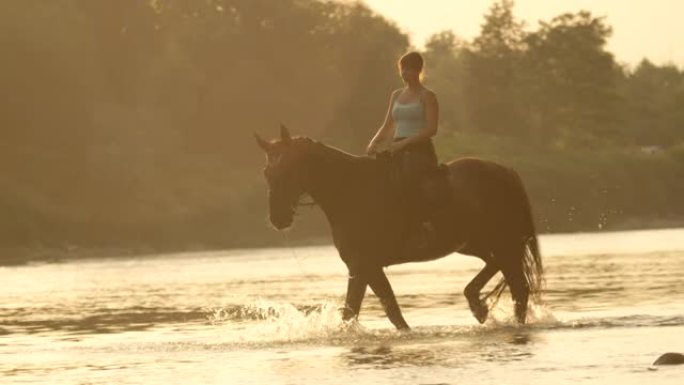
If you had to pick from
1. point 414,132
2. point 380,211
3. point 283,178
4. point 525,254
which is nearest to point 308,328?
point 380,211

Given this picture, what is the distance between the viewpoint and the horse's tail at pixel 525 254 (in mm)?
25188

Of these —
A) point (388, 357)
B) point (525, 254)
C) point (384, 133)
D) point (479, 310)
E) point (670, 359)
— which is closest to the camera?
point (670, 359)

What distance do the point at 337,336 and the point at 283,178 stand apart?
73.5 inches

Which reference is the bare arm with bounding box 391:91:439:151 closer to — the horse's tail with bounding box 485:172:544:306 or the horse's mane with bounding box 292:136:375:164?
the horse's mane with bounding box 292:136:375:164

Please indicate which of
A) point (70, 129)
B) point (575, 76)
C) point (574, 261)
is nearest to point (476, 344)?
point (574, 261)

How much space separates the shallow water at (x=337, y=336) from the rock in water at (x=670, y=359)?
7.7 inches

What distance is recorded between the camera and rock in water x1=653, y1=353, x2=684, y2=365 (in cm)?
1853

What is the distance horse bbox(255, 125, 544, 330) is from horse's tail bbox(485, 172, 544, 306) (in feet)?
0.10

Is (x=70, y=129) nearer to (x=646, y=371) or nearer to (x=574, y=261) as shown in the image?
(x=574, y=261)

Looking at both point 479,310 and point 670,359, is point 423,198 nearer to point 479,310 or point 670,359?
point 479,310

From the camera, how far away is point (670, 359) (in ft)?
60.8

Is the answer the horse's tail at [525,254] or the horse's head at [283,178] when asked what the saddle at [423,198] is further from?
the horse's tail at [525,254]

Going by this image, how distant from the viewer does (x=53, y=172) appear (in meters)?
93.8

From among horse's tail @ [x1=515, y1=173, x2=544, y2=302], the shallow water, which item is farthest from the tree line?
horse's tail @ [x1=515, y1=173, x2=544, y2=302]
